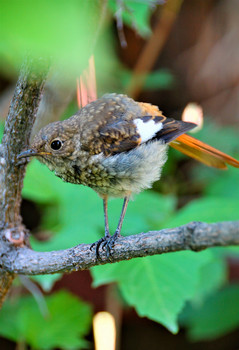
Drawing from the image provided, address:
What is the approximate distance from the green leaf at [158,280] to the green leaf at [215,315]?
1.11 metres

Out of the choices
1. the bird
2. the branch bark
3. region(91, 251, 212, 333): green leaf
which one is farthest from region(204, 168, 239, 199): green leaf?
the branch bark

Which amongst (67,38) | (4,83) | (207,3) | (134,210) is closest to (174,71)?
(207,3)

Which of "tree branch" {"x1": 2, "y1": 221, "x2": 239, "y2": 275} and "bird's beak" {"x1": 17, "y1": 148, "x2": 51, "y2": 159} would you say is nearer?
"tree branch" {"x1": 2, "y1": 221, "x2": 239, "y2": 275}

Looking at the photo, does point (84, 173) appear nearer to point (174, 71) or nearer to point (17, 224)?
point (17, 224)

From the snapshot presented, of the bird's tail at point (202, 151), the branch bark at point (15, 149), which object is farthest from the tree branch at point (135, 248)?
the bird's tail at point (202, 151)

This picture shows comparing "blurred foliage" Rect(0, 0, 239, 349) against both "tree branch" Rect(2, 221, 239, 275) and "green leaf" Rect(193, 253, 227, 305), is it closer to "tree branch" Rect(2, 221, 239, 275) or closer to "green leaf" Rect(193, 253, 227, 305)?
"green leaf" Rect(193, 253, 227, 305)

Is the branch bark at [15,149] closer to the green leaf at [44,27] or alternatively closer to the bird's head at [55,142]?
the bird's head at [55,142]

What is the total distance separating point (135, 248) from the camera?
3.83 ft

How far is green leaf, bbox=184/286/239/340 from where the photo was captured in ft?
9.57

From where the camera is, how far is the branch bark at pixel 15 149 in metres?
1.32

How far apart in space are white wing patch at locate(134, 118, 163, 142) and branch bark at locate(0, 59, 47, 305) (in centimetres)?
49

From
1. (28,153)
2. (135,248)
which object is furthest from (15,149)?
(135,248)

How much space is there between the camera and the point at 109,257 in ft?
4.37

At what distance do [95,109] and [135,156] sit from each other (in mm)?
266
